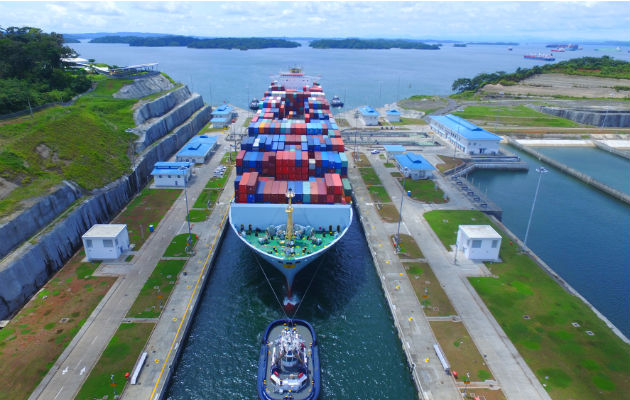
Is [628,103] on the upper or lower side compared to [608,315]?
upper

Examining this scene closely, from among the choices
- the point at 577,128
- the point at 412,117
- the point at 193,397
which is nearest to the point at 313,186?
the point at 193,397

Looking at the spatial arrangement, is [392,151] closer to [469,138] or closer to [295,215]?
[469,138]

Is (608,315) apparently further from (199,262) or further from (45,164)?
(45,164)

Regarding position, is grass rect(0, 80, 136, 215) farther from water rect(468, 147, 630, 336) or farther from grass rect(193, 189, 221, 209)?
water rect(468, 147, 630, 336)

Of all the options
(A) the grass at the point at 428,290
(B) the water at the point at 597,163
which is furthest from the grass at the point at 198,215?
(B) the water at the point at 597,163

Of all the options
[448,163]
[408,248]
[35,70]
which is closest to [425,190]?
[448,163]

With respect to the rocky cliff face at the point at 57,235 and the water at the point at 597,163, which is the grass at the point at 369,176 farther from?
the water at the point at 597,163
